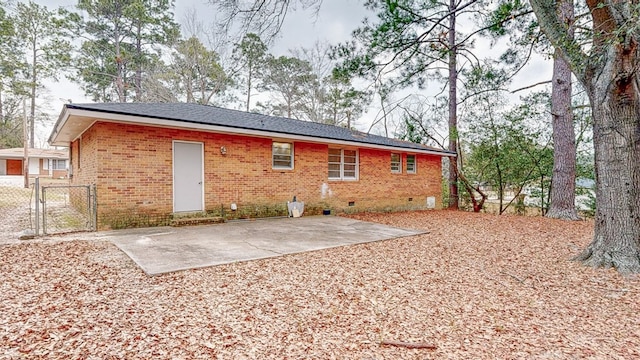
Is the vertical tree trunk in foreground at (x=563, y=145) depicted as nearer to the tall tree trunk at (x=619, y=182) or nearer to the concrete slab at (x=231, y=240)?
the concrete slab at (x=231, y=240)

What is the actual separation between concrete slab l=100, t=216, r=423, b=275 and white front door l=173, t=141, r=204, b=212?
2.74 ft

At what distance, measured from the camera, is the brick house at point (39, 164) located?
27.7 meters

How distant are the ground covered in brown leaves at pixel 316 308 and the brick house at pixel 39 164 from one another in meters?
29.9

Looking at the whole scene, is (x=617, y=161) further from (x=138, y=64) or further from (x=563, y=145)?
(x=138, y=64)

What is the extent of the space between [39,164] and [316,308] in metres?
36.6

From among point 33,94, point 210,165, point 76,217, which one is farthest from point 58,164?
point 210,165

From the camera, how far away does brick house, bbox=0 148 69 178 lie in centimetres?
2767

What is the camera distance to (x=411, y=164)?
45.4 feet

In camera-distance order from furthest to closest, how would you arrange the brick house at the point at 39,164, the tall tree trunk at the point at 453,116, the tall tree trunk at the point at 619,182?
the brick house at the point at 39,164, the tall tree trunk at the point at 453,116, the tall tree trunk at the point at 619,182

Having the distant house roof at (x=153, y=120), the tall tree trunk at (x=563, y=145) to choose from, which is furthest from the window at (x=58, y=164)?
the tall tree trunk at (x=563, y=145)

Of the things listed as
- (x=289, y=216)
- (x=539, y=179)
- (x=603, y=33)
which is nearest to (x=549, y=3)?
(x=603, y=33)

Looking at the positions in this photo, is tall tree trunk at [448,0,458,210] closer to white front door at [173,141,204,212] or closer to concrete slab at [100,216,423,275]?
concrete slab at [100,216,423,275]

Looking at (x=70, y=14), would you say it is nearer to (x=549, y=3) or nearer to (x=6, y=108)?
(x=6, y=108)

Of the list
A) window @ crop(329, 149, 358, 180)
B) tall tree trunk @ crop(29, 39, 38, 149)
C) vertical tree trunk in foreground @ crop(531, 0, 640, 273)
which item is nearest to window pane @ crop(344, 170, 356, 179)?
window @ crop(329, 149, 358, 180)
